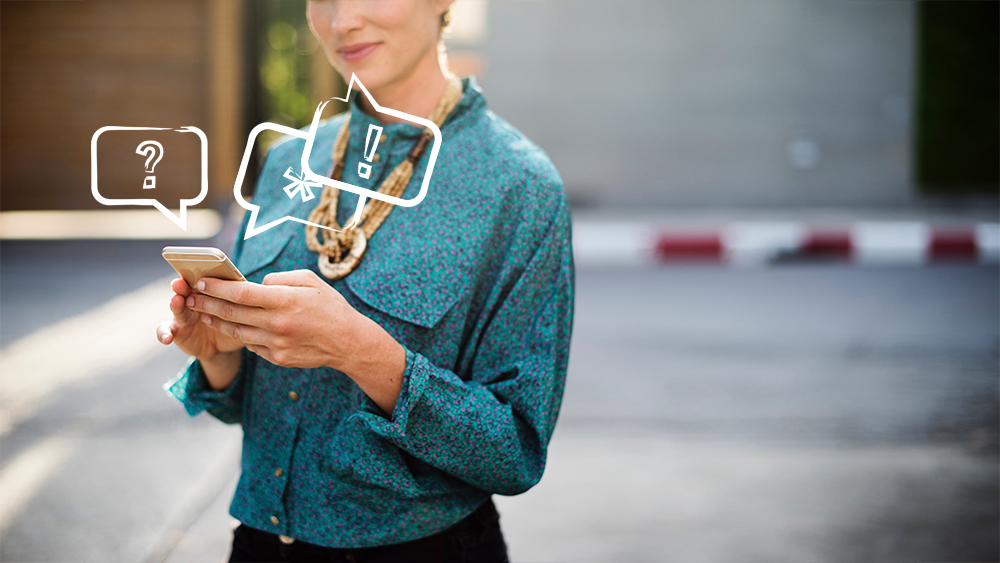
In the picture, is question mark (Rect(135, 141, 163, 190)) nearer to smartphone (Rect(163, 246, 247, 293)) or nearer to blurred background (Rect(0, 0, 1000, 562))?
blurred background (Rect(0, 0, 1000, 562))

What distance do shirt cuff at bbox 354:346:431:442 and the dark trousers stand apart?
21 cm

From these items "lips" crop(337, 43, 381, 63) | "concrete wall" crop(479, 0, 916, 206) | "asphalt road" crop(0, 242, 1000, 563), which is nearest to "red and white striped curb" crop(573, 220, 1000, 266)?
"asphalt road" crop(0, 242, 1000, 563)

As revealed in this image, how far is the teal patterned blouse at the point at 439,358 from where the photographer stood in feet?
3.59

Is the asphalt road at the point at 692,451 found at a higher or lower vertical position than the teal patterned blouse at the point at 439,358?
lower

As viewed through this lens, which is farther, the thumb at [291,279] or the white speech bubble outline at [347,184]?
the white speech bubble outline at [347,184]

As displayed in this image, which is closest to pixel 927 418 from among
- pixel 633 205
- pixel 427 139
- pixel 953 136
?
pixel 427 139

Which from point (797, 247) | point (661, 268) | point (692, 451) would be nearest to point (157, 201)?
point (692, 451)

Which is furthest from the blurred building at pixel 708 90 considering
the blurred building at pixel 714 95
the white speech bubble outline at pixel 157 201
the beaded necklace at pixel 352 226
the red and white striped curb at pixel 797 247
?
the white speech bubble outline at pixel 157 201

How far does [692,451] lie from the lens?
3309 millimetres

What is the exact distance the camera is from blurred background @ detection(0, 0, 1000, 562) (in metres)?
2.79

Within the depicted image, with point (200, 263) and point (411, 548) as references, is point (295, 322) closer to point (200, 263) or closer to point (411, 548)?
point (200, 263)

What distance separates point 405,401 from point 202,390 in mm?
407

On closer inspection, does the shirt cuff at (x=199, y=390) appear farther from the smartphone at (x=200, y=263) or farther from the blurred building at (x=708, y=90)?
the blurred building at (x=708, y=90)

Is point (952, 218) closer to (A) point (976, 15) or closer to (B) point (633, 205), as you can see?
(A) point (976, 15)
